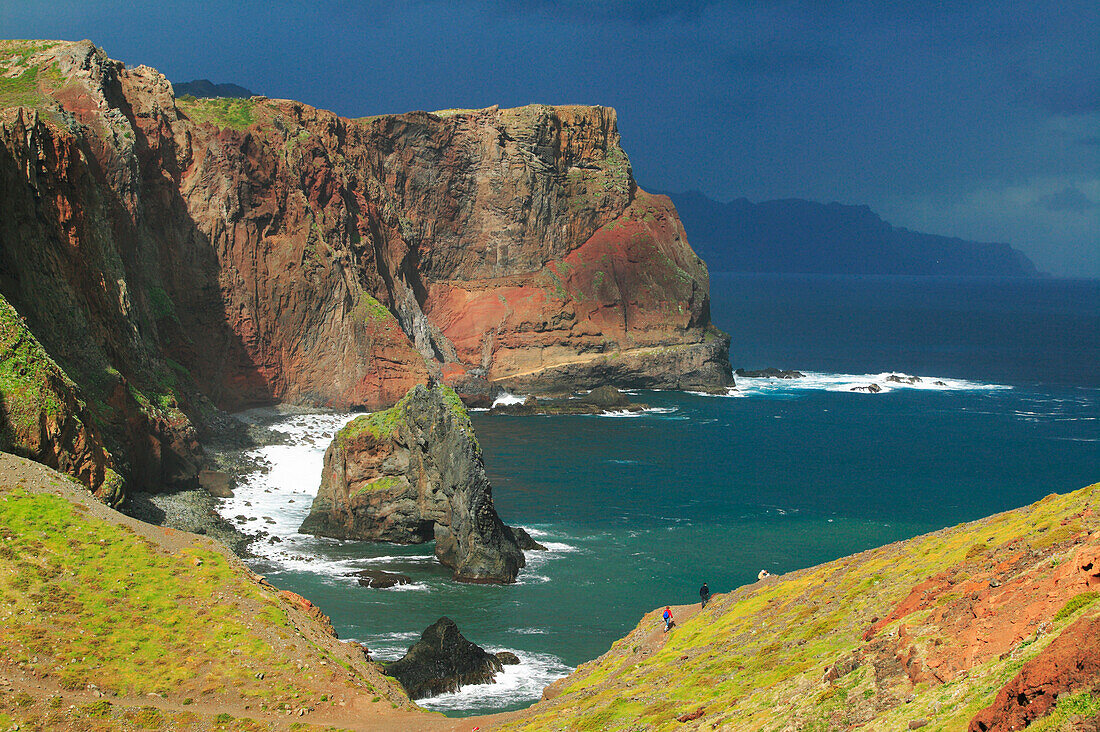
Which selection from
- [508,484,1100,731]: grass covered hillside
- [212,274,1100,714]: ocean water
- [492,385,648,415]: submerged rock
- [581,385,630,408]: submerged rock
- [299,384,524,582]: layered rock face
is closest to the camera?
[508,484,1100,731]: grass covered hillside

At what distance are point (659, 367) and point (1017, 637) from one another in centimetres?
12484

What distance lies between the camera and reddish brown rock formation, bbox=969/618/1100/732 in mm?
16484

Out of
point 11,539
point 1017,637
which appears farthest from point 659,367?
point 1017,637

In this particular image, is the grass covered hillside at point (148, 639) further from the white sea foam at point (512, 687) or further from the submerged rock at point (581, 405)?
the submerged rock at point (581, 405)

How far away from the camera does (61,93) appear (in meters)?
87.6

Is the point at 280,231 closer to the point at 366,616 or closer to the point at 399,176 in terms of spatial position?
the point at 399,176

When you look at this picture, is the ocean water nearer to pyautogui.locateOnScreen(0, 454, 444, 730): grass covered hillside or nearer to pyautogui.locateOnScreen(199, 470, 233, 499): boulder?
pyautogui.locateOnScreen(199, 470, 233, 499): boulder

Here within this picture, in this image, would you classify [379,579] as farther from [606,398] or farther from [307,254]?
[606,398]

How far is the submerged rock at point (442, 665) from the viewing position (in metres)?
46.9

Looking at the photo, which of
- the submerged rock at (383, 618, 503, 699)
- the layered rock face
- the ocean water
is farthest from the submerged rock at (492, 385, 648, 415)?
the submerged rock at (383, 618, 503, 699)

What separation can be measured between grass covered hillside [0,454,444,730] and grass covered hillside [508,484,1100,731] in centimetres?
794

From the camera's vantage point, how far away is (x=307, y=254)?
4555 inches

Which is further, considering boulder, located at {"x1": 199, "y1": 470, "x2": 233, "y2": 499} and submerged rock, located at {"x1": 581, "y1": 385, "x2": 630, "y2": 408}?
submerged rock, located at {"x1": 581, "y1": 385, "x2": 630, "y2": 408}

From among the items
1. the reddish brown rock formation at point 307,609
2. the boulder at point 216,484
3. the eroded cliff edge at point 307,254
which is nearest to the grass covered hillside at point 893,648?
the reddish brown rock formation at point 307,609
